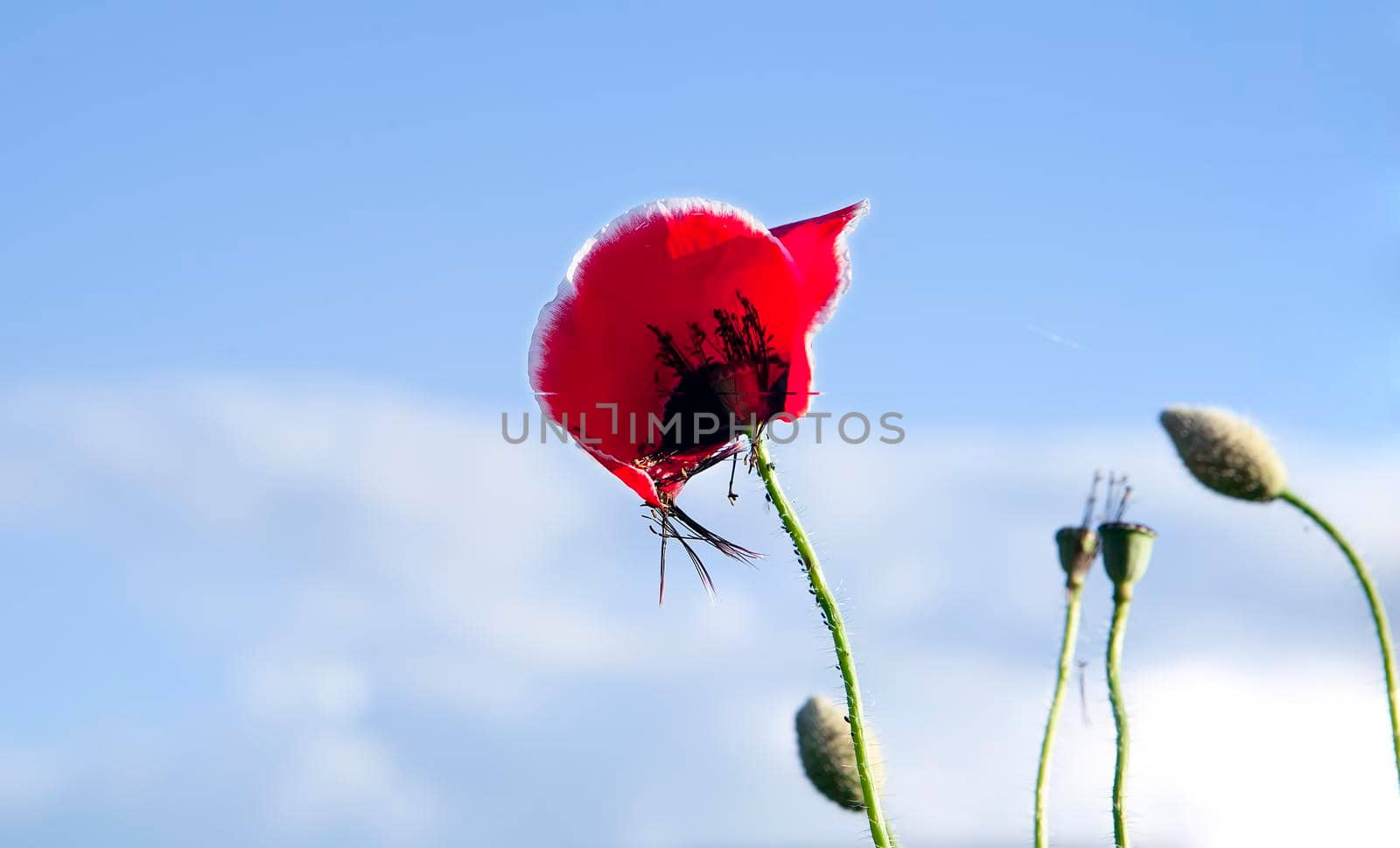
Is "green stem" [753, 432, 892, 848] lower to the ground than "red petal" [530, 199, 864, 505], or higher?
lower

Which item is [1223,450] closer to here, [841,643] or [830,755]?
[841,643]

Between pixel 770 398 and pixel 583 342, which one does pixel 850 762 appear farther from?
pixel 583 342

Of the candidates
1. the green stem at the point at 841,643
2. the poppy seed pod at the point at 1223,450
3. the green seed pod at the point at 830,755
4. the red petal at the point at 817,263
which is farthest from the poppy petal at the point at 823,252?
the green seed pod at the point at 830,755

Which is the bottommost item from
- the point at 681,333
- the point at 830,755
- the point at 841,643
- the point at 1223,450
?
the point at 830,755

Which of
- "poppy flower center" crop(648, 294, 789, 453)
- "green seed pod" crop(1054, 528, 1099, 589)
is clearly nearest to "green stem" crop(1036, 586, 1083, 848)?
"green seed pod" crop(1054, 528, 1099, 589)

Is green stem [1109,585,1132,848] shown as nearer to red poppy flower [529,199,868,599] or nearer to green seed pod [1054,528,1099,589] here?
green seed pod [1054,528,1099,589]

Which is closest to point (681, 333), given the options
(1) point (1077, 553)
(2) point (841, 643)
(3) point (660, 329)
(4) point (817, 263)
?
(3) point (660, 329)
